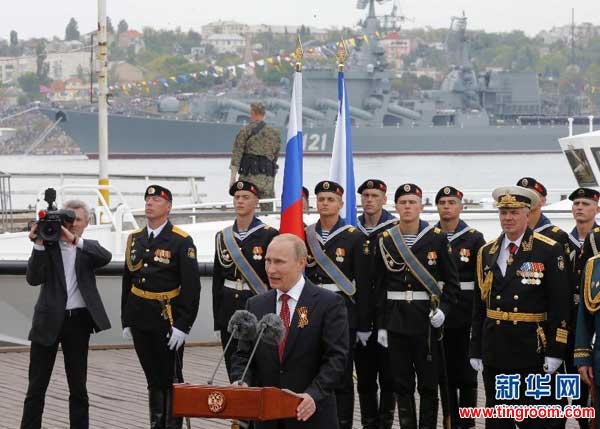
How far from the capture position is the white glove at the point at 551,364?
670cm

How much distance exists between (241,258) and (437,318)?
1290mm

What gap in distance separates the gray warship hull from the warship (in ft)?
0.23

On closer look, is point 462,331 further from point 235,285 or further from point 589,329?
point 589,329

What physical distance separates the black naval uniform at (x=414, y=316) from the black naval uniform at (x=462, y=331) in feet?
1.56

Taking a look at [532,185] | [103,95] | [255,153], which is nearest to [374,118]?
[103,95]

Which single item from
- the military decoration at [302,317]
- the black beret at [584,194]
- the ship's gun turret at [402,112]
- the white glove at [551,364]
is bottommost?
the ship's gun turret at [402,112]

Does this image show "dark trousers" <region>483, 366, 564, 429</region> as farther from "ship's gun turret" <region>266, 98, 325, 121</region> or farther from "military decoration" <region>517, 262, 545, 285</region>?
"ship's gun turret" <region>266, 98, 325, 121</region>

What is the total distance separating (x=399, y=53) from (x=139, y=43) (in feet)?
103

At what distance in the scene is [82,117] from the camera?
96.2 meters

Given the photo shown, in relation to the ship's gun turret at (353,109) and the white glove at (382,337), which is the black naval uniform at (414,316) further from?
the ship's gun turret at (353,109)

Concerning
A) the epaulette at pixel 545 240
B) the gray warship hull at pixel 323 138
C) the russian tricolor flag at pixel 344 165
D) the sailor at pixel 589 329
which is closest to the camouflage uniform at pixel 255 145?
the russian tricolor flag at pixel 344 165

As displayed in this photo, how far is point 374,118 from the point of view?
298ft

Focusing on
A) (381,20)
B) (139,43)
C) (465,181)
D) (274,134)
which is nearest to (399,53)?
(139,43)

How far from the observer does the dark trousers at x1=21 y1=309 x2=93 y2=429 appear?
7.41 metres
